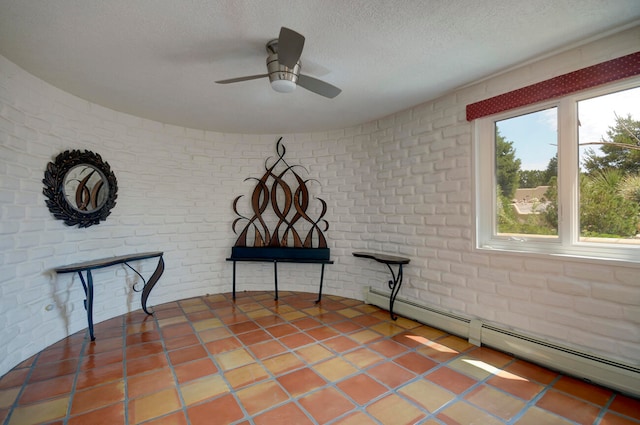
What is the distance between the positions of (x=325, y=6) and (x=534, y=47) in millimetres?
1547

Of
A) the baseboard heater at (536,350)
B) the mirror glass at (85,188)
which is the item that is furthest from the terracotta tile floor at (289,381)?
the mirror glass at (85,188)

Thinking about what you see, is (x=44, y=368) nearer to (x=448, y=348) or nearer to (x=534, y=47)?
(x=448, y=348)

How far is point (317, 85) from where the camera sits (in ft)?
6.93

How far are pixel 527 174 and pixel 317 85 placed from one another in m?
1.89

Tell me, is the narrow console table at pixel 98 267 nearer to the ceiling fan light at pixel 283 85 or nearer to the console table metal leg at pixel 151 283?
the console table metal leg at pixel 151 283

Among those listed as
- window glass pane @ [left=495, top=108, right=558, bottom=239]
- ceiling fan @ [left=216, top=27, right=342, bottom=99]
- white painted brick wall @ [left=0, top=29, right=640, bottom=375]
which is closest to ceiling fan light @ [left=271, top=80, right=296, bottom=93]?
ceiling fan @ [left=216, top=27, right=342, bottom=99]

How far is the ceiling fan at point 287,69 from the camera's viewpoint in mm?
1586

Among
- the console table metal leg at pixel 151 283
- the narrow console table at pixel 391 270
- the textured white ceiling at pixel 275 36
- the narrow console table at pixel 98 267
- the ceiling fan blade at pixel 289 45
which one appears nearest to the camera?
the ceiling fan blade at pixel 289 45

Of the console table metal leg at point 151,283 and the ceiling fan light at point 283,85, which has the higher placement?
the ceiling fan light at point 283,85

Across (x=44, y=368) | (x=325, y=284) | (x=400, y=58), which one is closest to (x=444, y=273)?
(x=325, y=284)

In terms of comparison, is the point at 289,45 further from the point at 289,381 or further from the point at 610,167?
the point at 610,167

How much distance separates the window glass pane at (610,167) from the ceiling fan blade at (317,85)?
6.02ft

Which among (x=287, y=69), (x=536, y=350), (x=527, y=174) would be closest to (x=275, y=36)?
(x=287, y=69)

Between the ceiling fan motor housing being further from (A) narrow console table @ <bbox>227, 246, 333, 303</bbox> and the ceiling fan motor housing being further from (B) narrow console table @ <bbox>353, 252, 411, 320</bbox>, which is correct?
(A) narrow console table @ <bbox>227, 246, 333, 303</bbox>
